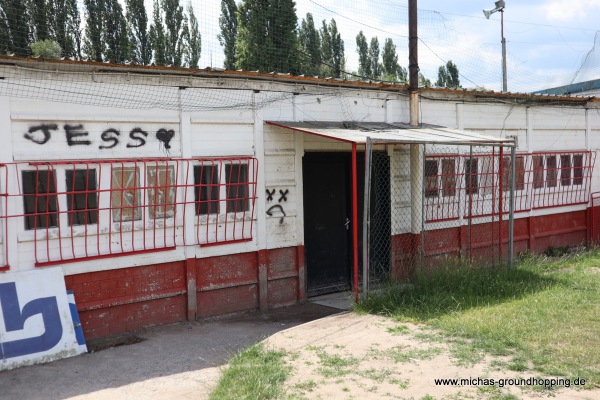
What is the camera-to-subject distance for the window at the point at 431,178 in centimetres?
952

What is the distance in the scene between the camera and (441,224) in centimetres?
968

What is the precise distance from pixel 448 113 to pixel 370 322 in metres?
4.57

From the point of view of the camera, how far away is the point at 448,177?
979 cm

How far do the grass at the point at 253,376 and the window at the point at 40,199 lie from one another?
2375mm

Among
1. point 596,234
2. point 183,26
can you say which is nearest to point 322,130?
point 596,234

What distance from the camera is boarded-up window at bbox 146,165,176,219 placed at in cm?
679

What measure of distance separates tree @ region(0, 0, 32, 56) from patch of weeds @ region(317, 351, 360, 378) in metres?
10.7

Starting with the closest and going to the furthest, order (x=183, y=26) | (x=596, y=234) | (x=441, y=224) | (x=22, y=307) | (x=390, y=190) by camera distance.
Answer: (x=22, y=307)
(x=390, y=190)
(x=441, y=224)
(x=596, y=234)
(x=183, y=26)

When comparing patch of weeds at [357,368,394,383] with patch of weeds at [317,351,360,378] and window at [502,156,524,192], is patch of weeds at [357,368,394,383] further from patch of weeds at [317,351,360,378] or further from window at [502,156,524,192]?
window at [502,156,524,192]

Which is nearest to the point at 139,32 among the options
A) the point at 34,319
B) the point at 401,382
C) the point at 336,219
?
the point at 336,219

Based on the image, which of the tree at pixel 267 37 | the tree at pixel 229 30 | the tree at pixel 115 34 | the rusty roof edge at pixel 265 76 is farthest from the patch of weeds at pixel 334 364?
the tree at pixel 229 30

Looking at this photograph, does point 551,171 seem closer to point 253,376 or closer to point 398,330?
point 398,330

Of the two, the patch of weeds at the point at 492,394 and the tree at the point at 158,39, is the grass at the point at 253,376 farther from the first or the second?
the tree at the point at 158,39

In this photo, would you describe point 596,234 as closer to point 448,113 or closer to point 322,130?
point 448,113
